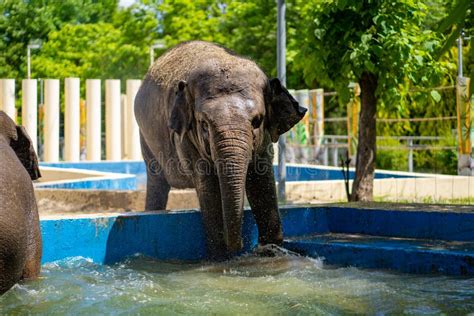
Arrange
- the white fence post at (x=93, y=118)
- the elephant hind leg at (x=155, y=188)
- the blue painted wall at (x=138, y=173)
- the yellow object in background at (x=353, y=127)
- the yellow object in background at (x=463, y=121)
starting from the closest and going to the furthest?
1. the elephant hind leg at (x=155, y=188)
2. the blue painted wall at (x=138, y=173)
3. the yellow object in background at (x=463, y=121)
4. the yellow object in background at (x=353, y=127)
5. the white fence post at (x=93, y=118)

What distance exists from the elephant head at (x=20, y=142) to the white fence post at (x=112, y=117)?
2232 centimetres

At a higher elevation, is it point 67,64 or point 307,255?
point 67,64

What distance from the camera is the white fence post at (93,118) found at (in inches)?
1166

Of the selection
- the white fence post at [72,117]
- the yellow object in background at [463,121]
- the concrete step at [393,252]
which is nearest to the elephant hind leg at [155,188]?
the concrete step at [393,252]

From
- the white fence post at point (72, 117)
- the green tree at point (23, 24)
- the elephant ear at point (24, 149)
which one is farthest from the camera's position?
the green tree at point (23, 24)

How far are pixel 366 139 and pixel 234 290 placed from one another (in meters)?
5.70

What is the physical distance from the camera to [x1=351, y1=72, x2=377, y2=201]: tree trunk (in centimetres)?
1225

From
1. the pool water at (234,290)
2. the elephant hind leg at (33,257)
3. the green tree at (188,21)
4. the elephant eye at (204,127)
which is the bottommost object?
the pool water at (234,290)

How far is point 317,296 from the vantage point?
6.94m

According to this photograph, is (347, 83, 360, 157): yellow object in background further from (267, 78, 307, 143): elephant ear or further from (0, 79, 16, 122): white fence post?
(267, 78, 307, 143): elephant ear

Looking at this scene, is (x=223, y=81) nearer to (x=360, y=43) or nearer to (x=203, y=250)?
(x=203, y=250)

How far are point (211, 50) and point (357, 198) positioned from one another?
4.25 meters

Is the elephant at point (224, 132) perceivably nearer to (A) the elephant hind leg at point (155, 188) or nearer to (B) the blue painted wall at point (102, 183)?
(A) the elephant hind leg at point (155, 188)

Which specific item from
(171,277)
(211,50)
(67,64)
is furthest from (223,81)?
(67,64)
